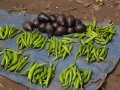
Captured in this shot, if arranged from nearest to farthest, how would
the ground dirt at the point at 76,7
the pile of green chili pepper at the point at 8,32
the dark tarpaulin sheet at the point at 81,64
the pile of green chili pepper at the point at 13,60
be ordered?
1. the dark tarpaulin sheet at the point at 81,64
2. the pile of green chili pepper at the point at 13,60
3. the pile of green chili pepper at the point at 8,32
4. the ground dirt at the point at 76,7

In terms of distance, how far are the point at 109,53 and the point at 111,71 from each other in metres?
0.44

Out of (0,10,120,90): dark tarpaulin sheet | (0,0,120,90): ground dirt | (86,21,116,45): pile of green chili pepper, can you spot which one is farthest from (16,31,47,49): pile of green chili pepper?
(0,0,120,90): ground dirt

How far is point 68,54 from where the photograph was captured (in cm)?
658

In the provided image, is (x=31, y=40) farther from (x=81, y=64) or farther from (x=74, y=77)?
(x=74, y=77)

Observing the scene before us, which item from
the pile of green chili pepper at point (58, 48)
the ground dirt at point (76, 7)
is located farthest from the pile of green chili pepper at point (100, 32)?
the pile of green chili pepper at point (58, 48)

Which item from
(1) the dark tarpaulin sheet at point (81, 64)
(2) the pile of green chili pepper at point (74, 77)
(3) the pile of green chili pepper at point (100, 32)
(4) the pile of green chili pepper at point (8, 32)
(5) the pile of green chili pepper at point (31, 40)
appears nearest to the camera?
(2) the pile of green chili pepper at point (74, 77)

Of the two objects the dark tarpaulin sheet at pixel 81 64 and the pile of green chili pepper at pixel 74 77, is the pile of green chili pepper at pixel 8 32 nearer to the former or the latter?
the dark tarpaulin sheet at pixel 81 64

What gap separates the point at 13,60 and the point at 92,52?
1.53 meters

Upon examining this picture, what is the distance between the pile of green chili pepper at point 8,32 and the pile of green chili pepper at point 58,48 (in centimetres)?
84

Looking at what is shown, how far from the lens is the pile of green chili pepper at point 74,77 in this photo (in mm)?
5926

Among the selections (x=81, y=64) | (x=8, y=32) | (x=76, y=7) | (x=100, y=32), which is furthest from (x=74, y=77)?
(x=76, y=7)

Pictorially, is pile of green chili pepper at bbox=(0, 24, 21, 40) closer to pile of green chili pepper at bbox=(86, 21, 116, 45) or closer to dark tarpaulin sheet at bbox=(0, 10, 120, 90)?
dark tarpaulin sheet at bbox=(0, 10, 120, 90)

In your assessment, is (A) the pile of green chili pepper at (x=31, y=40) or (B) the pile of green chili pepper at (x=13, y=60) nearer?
(B) the pile of green chili pepper at (x=13, y=60)

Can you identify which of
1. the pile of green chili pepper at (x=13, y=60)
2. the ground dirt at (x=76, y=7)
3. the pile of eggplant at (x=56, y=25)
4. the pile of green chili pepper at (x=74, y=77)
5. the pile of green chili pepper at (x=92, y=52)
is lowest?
the pile of green chili pepper at (x=74, y=77)
